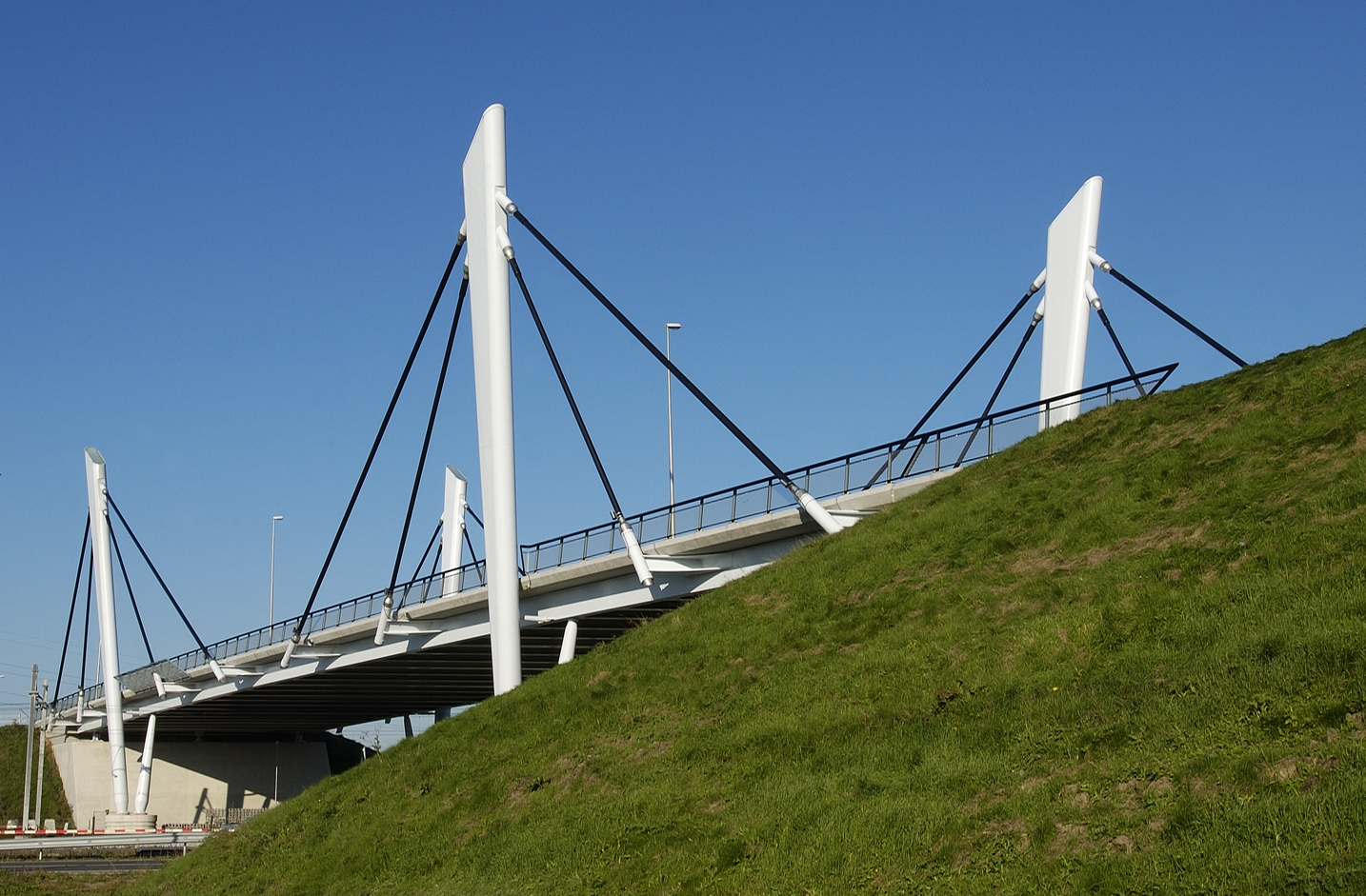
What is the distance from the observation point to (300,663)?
1914 inches

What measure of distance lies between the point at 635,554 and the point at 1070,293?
13193 mm

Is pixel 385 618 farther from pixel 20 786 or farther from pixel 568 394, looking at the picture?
pixel 20 786

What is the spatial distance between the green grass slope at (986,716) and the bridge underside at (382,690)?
38.0 feet

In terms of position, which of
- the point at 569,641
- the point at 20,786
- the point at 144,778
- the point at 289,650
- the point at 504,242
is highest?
the point at 504,242

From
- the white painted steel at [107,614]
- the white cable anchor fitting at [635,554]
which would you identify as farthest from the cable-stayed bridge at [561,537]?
the white painted steel at [107,614]

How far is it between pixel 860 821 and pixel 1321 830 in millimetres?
4619

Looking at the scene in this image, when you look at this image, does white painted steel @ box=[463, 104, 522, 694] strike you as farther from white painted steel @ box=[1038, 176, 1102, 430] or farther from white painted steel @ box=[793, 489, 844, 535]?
white painted steel @ box=[1038, 176, 1102, 430]

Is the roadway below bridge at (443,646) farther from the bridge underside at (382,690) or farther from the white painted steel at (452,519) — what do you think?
the white painted steel at (452,519)

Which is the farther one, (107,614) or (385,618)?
(107,614)

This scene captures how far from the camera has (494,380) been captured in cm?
3228

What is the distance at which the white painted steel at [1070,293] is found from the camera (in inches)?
1319

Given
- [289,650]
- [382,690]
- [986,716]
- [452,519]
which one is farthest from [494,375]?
[452,519]

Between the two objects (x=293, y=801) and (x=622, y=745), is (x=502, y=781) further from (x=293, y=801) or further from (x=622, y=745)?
(x=293, y=801)

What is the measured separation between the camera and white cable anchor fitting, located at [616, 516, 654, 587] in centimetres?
3053
